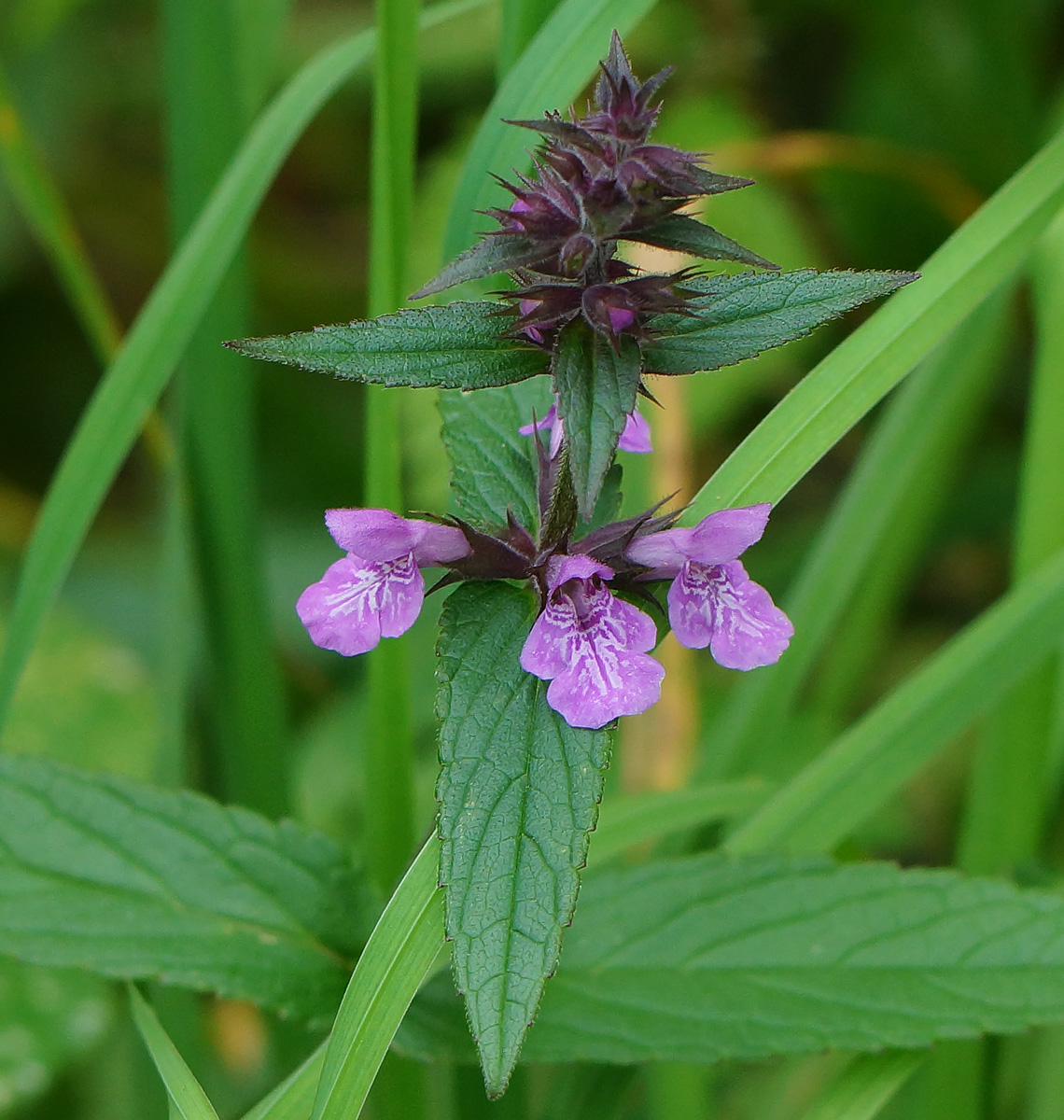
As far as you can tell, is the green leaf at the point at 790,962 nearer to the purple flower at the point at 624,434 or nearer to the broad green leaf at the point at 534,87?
the purple flower at the point at 624,434

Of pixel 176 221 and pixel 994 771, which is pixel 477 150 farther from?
pixel 994 771

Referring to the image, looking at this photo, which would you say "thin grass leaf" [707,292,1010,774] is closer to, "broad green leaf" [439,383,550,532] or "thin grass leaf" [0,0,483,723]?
"broad green leaf" [439,383,550,532]

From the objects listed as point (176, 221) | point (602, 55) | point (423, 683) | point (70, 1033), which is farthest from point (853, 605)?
point (70, 1033)

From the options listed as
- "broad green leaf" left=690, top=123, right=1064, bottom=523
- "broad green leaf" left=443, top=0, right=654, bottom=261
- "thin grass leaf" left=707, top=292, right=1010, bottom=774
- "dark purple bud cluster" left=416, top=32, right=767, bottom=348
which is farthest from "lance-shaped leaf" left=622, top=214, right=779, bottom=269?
"thin grass leaf" left=707, top=292, right=1010, bottom=774

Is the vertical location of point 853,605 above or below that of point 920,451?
above

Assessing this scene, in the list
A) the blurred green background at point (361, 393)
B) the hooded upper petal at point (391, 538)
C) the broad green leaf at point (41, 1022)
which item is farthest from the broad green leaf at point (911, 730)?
the broad green leaf at point (41, 1022)

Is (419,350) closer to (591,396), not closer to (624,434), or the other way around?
(591,396)
